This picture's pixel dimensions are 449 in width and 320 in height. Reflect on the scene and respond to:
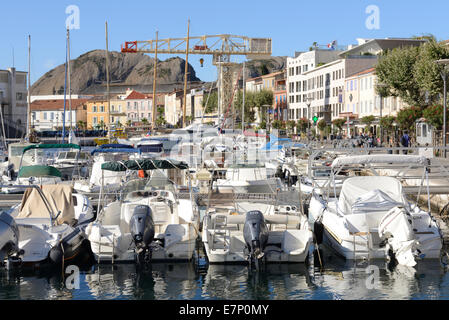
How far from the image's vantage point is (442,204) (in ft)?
90.4

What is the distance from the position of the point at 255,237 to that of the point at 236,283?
1248 mm

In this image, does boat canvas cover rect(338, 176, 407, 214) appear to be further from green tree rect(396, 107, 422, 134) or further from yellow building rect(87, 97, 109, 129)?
yellow building rect(87, 97, 109, 129)

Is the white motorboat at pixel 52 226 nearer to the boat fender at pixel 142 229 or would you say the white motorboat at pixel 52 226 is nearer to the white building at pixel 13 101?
the boat fender at pixel 142 229

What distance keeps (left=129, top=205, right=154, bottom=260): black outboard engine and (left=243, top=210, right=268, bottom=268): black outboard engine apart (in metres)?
2.46

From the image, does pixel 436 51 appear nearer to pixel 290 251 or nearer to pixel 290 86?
pixel 290 251

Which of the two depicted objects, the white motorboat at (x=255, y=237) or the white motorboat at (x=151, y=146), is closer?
the white motorboat at (x=255, y=237)

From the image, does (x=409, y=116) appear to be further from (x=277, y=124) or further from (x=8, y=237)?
(x=277, y=124)

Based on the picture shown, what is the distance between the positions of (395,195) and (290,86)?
90223 mm

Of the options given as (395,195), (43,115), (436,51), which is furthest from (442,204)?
(43,115)

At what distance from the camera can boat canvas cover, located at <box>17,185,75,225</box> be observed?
20641 mm

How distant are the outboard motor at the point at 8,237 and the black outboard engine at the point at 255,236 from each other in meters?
5.83

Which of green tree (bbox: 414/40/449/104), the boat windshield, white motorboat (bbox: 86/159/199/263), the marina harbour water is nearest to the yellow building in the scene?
green tree (bbox: 414/40/449/104)

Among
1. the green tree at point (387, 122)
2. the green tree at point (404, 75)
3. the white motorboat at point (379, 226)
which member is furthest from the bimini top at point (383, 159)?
the green tree at point (404, 75)

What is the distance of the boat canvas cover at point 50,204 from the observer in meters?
20.6
